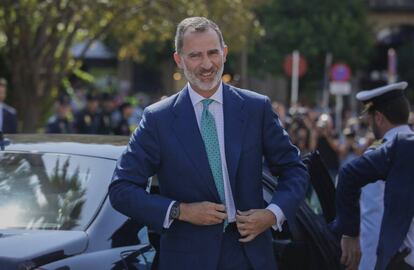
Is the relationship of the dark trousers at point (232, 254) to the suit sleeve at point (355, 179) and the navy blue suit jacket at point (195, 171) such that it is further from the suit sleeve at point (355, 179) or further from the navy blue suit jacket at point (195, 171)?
the suit sleeve at point (355, 179)

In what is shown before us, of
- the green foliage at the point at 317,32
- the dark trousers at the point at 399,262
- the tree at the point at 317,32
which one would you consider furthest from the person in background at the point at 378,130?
the tree at the point at 317,32

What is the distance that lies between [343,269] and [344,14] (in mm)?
37604

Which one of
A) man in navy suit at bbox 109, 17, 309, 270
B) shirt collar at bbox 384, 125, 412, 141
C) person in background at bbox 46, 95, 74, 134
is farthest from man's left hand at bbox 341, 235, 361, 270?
person in background at bbox 46, 95, 74, 134

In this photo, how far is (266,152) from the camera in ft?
11.5

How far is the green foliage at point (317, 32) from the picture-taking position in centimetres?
3991

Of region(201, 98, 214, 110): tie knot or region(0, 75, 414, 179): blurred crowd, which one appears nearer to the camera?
region(201, 98, 214, 110): tie knot

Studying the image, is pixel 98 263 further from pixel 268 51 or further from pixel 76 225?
pixel 268 51

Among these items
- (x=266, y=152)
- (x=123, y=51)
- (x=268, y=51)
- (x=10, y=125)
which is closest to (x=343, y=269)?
(x=266, y=152)

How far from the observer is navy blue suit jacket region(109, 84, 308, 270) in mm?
3342

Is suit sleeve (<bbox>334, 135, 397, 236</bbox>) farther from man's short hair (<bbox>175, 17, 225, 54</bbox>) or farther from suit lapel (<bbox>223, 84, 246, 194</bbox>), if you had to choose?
man's short hair (<bbox>175, 17, 225, 54</bbox>)

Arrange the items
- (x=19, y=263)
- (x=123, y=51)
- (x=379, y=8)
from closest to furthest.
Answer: (x=19, y=263) < (x=123, y=51) < (x=379, y=8)

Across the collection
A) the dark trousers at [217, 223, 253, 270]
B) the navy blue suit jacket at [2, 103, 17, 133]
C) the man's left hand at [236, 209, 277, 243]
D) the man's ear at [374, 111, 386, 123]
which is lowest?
the navy blue suit jacket at [2, 103, 17, 133]

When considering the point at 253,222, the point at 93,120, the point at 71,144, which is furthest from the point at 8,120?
the point at 253,222

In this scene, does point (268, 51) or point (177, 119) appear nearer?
point (177, 119)
